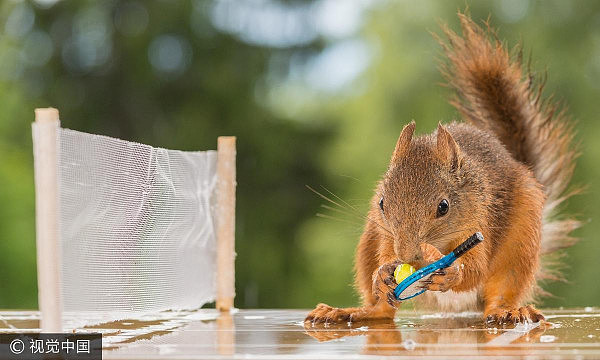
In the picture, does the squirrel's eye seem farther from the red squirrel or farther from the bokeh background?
the bokeh background

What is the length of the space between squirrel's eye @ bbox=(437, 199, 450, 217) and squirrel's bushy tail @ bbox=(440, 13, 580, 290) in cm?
68

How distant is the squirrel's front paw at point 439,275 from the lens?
1.92 m

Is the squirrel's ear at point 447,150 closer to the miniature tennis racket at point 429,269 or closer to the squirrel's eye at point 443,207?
the squirrel's eye at point 443,207

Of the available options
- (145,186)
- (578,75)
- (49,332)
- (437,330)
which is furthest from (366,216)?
(578,75)

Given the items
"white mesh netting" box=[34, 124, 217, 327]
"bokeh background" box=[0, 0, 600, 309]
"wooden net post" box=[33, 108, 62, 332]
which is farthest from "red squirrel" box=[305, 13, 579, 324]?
"bokeh background" box=[0, 0, 600, 309]

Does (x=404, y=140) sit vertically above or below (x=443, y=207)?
above

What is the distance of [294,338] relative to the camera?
71.9 inches

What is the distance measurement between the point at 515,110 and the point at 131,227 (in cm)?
130

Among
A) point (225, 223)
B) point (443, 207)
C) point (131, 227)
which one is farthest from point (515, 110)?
point (131, 227)

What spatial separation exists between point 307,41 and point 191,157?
229 inches

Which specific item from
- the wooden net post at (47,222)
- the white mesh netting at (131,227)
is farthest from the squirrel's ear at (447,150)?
the wooden net post at (47,222)

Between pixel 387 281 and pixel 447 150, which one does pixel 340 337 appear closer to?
pixel 387 281

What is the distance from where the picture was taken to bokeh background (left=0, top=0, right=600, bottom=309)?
6.83 meters

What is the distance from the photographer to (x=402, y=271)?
6.40 ft
